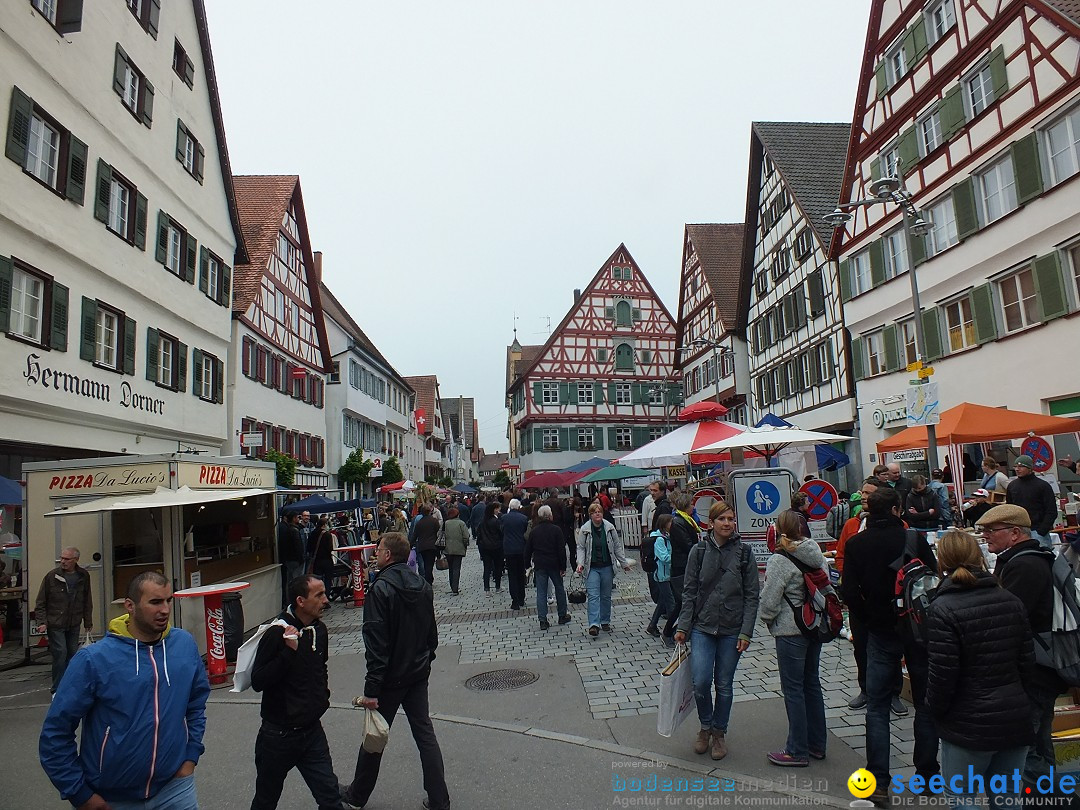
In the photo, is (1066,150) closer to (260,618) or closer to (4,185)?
(260,618)

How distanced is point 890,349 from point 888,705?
19874mm

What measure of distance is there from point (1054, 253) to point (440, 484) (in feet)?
159

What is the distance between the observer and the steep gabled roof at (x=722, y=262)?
122ft

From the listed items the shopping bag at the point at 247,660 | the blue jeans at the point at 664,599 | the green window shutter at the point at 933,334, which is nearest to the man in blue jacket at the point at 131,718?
the shopping bag at the point at 247,660

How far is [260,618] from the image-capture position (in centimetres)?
1182

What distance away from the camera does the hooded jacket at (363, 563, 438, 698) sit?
4602mm

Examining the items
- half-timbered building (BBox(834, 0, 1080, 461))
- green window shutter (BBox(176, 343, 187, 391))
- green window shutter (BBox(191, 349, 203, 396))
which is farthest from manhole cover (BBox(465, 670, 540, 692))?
green window shutter (BBox(191, 349, 203, 396))

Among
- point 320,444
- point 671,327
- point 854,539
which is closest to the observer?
point 854,539

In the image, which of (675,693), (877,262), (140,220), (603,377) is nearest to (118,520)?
(140,220)

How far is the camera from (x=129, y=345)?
52.7 ft

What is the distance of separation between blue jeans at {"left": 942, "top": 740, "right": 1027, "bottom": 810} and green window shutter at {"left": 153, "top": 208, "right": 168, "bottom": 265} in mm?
18718

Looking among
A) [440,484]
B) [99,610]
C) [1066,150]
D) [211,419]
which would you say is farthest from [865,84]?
[440,484]

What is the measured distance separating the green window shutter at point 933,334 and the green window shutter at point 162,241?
776 inches

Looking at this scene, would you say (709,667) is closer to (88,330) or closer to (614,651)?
(614,651)
